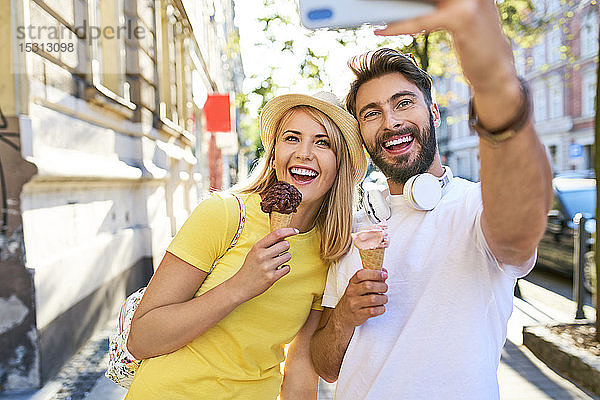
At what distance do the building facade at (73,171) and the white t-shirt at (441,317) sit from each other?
3.09 m

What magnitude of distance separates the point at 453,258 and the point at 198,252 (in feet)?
2.99

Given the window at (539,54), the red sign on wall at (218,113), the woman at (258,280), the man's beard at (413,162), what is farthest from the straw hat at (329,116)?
the window at (539,54)

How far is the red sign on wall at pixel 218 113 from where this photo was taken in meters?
16.8

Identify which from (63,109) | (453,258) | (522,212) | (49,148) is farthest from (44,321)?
(522,212)

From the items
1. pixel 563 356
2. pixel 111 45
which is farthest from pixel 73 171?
pixel 563 356

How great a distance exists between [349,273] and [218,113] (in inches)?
603

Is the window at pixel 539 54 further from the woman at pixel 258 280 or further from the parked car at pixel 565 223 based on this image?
the woman at pixel 258 280

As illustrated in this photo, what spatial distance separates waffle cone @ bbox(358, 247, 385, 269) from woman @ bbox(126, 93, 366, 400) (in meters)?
0.25

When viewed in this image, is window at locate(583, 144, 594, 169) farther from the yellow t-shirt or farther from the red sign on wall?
the yellow t-shirt

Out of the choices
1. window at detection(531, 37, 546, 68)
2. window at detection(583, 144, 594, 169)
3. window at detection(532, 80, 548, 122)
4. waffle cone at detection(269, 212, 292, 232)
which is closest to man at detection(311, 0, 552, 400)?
waffle cone at detection(269, 212, 292, 232)

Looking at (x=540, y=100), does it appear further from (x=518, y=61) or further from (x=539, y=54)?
(x=518, y=61)

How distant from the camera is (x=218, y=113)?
56.0 ft

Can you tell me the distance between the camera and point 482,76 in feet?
4.09

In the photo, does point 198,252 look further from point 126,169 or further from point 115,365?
point 126,169
